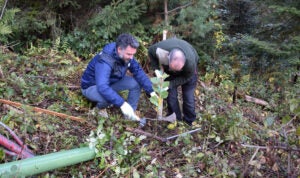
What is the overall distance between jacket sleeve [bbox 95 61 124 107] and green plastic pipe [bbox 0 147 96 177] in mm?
722

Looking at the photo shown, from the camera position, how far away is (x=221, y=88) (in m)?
6.80

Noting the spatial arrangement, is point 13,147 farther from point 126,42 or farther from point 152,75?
point 152,75

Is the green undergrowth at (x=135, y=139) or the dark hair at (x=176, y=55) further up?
the dark hair at (x=176, y=55)

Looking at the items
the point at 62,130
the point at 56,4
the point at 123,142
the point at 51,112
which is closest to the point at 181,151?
the point at 123,142

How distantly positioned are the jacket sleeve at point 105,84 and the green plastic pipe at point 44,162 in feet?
2.37

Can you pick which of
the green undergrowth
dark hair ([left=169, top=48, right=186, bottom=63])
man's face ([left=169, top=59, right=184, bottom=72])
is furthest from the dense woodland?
dark hair ([left=169, top=48, right=186, bottom=63])

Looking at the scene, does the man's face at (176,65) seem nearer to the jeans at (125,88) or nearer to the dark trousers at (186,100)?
the dark trousers at (186,100)

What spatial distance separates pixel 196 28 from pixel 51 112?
3810 mm

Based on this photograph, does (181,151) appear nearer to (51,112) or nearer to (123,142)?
(123,142)

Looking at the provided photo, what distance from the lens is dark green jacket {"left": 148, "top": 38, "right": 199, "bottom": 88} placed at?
4100 millimetres

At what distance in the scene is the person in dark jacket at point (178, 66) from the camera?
13.0 ft

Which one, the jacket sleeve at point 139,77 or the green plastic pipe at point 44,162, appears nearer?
the green plastic pipe at point 44,162

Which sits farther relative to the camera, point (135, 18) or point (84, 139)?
point (135, 18)

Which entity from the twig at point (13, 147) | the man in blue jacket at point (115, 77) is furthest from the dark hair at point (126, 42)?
the twig at point (13, 147)
